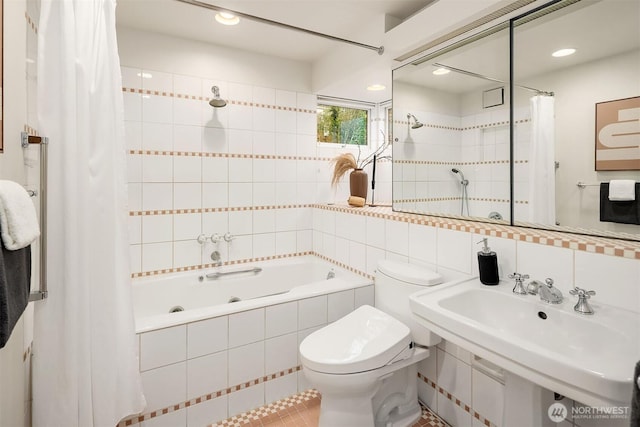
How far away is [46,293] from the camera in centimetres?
118

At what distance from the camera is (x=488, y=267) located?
1.44 m

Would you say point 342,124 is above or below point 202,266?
above

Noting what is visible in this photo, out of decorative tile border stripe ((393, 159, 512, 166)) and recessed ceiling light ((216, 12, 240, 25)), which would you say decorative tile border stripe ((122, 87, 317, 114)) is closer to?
recessed ceiling light ((216, 12, 240, 25))

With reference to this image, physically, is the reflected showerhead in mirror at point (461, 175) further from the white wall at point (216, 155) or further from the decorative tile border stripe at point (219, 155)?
the decorative tile border stripe at point (219, 155)

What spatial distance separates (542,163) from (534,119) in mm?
224

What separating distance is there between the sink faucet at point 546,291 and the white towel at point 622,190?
1.46ft

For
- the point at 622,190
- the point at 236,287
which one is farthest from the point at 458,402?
the point at 236,287

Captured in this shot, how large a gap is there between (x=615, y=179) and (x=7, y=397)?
2.33 meters

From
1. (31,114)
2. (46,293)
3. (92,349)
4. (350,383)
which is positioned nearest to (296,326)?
(350,383)

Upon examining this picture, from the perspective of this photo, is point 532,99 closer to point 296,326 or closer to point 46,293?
point 296,326

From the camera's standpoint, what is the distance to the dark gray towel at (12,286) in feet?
2.35

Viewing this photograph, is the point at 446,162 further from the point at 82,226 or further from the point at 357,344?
the point at 82,226

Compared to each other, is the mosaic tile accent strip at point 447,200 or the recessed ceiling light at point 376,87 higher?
the recessed ceiling light at point 376,87

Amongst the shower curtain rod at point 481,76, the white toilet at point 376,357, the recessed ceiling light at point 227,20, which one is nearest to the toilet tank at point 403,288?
the white toilet at point 376,357
